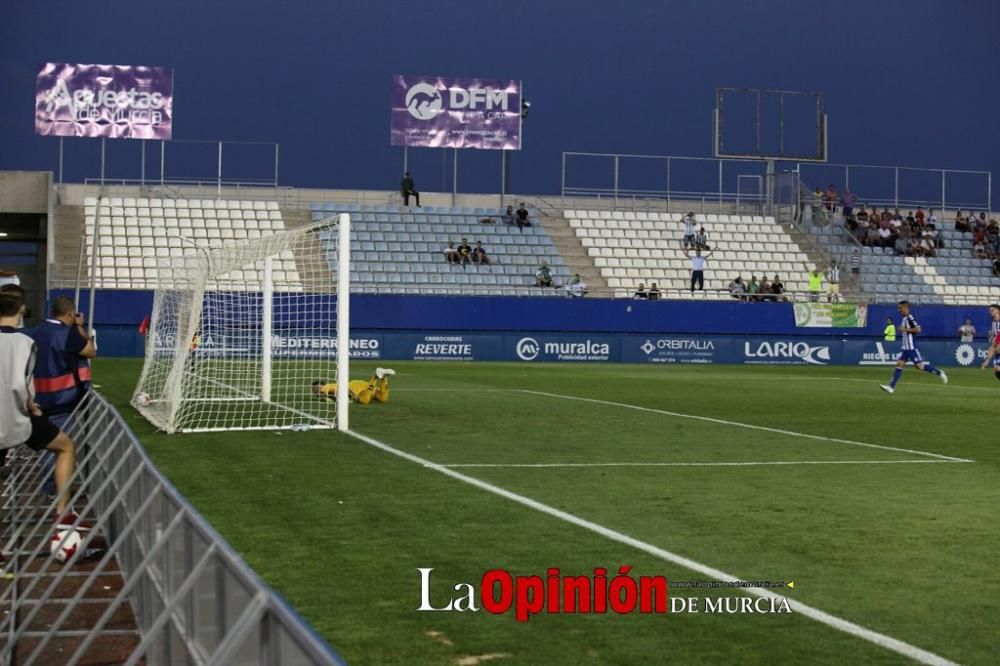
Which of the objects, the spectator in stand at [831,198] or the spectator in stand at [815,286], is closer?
→ the spectator in stand at [815,286]

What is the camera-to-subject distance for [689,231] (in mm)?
51625

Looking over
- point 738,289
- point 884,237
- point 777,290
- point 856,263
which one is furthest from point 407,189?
point 884,237

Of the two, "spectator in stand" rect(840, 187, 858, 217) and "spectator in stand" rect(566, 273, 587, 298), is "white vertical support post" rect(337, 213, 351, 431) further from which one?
"spectator in stand" rect(840, 187, 858, 217)

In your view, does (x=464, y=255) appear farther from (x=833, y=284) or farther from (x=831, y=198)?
(x=831, y=198)

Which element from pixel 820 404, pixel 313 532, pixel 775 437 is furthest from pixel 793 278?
pixel 313 532

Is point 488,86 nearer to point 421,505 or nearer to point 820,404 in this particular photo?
point 820,404

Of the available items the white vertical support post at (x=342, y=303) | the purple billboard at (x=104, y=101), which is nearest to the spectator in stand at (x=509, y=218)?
the purple billboard at (x=104, y=101)

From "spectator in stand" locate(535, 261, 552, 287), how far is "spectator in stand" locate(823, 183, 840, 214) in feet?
44.1

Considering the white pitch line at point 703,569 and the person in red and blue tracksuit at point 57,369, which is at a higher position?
the person in red and blue tracksuit at point 57,369

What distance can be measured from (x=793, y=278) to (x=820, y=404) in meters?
28.0

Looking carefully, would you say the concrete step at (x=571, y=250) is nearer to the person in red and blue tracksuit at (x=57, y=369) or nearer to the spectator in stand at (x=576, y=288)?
the spectator in stand at (x=576, y=288)

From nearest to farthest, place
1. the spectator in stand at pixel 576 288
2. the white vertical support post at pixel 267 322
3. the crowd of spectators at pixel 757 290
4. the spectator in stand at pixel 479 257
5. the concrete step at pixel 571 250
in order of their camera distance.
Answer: the white vertical support post at pixel 267 322
the spectator in stand at pixel 576 288
the crowd of spectators at pixel 757 290
the spectator in stand at pixel 479 257
the concrete step at pixel 571 250

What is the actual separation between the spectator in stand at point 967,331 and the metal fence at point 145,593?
4006cm

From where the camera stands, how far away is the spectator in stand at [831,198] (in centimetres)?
5427
